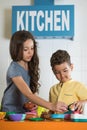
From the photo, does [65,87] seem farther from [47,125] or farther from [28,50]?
[47,125]

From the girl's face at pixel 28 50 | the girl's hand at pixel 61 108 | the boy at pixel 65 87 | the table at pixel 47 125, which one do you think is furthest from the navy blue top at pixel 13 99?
the table at pixel 47 125

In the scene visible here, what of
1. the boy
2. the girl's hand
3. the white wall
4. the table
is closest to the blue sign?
the white wall

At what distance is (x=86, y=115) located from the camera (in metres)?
0.85

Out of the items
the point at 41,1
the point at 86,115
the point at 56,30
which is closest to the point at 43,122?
the point at 86,115

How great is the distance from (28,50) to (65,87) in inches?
10.7

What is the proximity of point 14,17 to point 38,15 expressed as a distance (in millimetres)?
182

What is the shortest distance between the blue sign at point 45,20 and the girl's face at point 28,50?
0.59m

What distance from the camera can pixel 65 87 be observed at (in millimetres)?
1345

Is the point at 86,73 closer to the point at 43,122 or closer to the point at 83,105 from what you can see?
the point at 83,105

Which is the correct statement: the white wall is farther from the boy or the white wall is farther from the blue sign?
the boy

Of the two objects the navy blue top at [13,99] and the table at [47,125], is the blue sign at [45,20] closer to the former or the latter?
the navy blue top at [13,99]

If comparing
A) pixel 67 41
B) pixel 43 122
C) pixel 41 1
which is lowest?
pixel 43 122

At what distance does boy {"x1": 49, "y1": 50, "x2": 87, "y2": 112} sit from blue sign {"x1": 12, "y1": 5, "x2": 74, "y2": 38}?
0.58 metres

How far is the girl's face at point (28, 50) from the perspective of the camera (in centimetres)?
138
